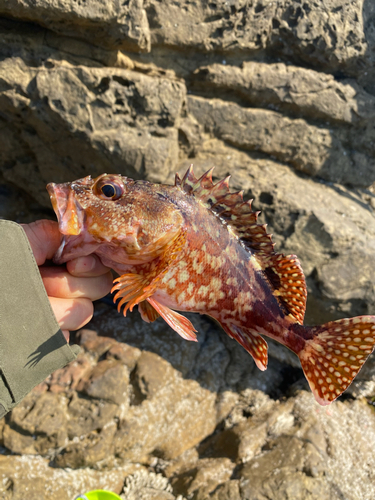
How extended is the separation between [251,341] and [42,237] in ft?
4.46

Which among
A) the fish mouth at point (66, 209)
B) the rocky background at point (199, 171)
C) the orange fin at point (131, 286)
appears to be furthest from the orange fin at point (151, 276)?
the rocky background at point (199, 171)

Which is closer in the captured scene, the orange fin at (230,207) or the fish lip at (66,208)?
the fish lip at (66,208)

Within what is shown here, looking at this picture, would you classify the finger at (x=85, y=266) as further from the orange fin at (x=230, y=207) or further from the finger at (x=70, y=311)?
the orange fin at (x=230, y=207)

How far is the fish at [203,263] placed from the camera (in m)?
1.70

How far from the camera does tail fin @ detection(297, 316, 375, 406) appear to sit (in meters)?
1.83

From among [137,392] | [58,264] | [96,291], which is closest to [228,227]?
[96,291]

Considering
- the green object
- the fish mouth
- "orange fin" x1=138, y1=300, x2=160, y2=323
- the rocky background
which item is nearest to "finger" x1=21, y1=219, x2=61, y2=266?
the fish mouth

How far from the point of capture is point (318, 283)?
12.2 ft

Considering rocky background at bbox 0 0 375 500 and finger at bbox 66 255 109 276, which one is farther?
rocky background at bbox 0 0 375 500

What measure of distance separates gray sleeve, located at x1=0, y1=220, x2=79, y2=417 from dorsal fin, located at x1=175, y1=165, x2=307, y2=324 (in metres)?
0.93

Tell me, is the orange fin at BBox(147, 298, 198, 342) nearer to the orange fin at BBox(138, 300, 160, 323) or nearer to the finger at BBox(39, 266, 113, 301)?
the orange fin at BBox(138, 300, 160, 323)

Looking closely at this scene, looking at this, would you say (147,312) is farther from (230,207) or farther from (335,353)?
(335,353)

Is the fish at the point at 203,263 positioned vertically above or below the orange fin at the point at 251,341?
above

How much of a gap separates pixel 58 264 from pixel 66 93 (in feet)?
7.21
